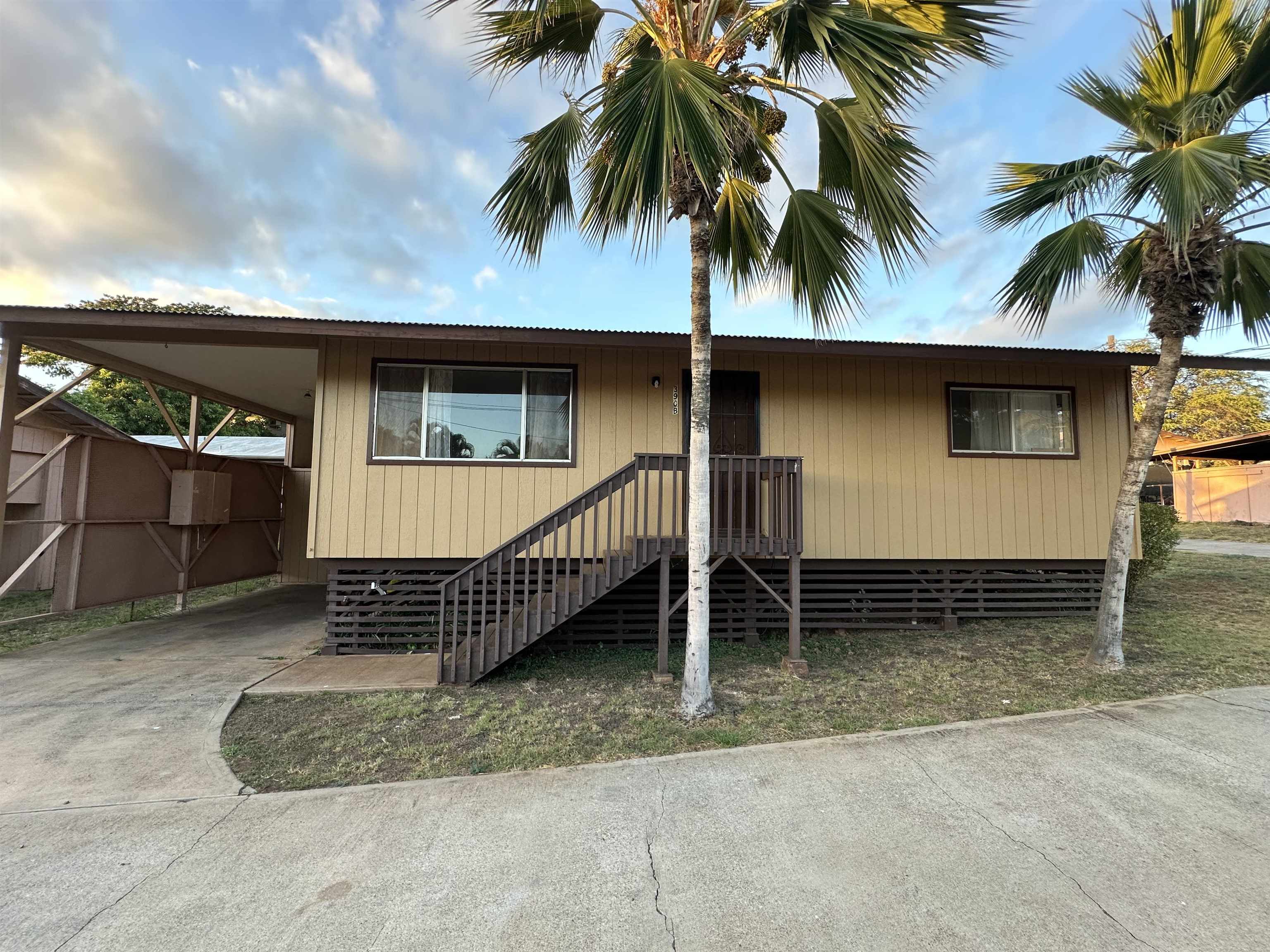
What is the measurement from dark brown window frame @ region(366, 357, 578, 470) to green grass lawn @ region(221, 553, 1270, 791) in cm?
209

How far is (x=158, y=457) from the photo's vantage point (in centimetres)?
802

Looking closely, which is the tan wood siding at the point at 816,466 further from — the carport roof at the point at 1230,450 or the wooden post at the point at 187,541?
the carport roof at the point at 1230,450

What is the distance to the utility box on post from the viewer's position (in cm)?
811

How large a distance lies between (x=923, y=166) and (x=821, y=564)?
416cm

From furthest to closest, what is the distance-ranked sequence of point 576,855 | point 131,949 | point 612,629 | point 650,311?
1. point 650,311
2. point 612,629
3. point 576,855
4. point 131,949

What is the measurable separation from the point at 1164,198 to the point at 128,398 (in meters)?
26.4

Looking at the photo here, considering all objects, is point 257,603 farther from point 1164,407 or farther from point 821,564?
point 1164,407

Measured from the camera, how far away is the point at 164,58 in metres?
7.39

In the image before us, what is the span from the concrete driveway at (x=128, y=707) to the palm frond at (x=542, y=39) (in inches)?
222

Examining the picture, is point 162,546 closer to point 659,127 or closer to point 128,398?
point 659,127

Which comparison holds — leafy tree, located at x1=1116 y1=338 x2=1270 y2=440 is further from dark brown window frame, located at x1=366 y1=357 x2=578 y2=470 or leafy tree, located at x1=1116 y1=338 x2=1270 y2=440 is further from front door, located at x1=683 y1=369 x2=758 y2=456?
dark brown window frame, located at x1=366 y1=357 x2=578 y2=470

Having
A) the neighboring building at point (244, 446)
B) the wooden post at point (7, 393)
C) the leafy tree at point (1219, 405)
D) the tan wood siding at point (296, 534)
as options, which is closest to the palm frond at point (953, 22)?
the wooden post at point (7, 393)

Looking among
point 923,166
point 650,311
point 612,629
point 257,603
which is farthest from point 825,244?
point 257,603

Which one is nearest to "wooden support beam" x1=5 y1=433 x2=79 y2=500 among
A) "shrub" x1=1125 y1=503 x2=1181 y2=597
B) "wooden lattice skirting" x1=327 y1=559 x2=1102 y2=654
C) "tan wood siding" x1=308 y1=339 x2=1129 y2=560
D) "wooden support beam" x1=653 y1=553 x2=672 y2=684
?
"tan wood siding" x1=308 y1=339 x2=1129 y2=560
